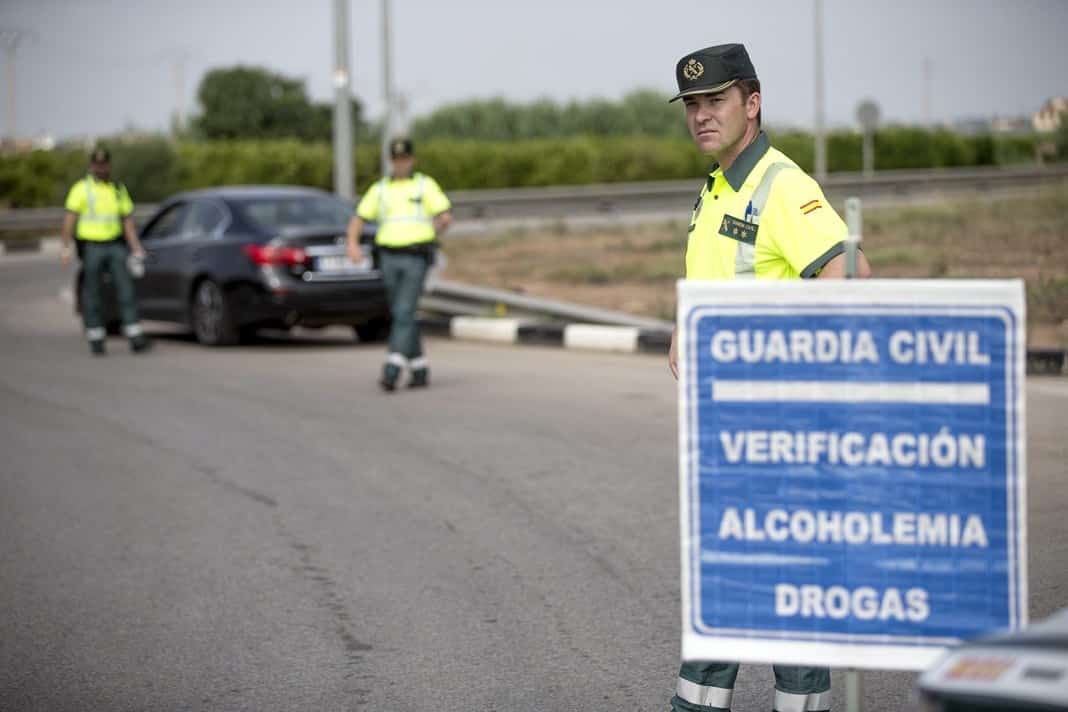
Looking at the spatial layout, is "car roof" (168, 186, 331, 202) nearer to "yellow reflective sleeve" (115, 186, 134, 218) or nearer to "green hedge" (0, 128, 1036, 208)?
"yellow reflective sleeve" (115, 186, 134, 218)

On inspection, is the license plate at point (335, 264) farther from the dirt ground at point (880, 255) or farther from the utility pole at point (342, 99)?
the utility pole at point (342, 99)

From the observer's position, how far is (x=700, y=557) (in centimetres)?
318

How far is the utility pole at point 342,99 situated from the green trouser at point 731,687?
16385 millimetres

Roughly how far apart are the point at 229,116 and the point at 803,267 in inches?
3511

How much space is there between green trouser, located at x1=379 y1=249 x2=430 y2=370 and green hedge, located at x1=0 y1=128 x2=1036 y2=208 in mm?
35032

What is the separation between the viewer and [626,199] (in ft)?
138

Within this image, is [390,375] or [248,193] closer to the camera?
[390,375]

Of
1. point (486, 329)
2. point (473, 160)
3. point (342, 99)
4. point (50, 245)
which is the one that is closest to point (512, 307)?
point (486, 329)

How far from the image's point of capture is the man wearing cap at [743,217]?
12.7ft

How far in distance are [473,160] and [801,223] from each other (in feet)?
177

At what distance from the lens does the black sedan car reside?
15.6m

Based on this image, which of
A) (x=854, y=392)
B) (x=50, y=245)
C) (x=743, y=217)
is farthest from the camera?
(x=50, y=245)

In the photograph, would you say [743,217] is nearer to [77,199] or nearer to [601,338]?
[601,338]

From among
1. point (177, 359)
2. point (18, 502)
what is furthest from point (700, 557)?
point (177, 359)
